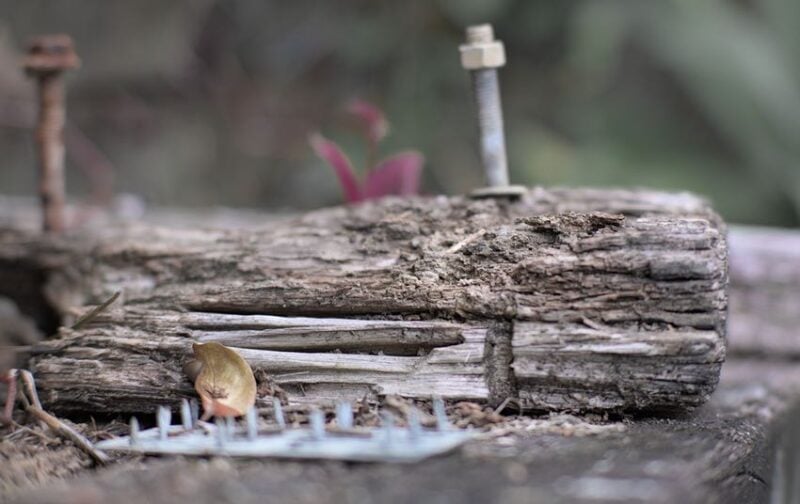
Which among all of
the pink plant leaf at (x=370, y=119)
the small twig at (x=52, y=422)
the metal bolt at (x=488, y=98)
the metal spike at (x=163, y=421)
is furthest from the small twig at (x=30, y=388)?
the pink plant leaf at (x=370, y=119)

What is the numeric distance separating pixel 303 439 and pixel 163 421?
26cm

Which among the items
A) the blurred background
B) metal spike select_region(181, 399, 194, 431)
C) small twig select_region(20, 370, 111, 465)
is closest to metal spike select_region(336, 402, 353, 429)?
metal spike select_region(181, 399, 194, 431)

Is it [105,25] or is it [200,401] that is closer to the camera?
[200,401]

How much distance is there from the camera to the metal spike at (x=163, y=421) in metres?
1.28

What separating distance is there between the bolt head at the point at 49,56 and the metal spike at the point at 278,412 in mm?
981

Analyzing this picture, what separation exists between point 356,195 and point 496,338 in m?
0.78

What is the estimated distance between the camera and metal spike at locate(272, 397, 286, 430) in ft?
4.20

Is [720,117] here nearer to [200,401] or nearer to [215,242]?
[215,242]

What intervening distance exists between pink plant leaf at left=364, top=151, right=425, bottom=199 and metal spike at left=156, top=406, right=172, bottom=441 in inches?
33.5

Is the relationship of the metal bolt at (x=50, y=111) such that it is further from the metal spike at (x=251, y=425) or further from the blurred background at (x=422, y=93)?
the blurred background at (x=422, y=93)

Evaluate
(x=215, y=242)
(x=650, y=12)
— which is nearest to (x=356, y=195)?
(x=215, y=242)

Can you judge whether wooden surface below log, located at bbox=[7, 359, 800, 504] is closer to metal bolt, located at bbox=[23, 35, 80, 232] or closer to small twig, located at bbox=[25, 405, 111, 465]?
small twig, located at bbox=[25, 405, 111, 465]

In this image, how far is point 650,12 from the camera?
4.98 metres

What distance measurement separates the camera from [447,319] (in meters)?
1.41
